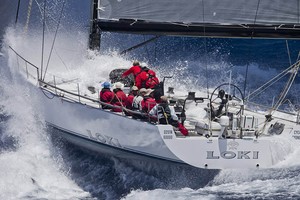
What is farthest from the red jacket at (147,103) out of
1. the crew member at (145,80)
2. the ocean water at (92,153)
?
the crew member at (145,80)

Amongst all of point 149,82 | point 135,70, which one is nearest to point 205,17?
point 149,82

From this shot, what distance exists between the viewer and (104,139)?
1345cm

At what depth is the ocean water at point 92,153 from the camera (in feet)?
41.8

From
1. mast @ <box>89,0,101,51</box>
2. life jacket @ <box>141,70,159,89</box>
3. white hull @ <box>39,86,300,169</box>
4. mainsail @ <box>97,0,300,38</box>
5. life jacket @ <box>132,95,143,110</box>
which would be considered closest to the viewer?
white hull @ <box>39,86,300,169</box>

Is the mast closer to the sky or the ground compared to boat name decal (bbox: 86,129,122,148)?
closer to the sky

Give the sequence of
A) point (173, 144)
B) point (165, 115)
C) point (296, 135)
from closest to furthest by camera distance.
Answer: point (173, 144), point (165, 115), point (296, 135)

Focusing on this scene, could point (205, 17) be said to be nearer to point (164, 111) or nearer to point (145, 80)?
point (145, 80)

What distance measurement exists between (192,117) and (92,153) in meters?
1.94

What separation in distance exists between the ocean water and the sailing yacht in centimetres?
32

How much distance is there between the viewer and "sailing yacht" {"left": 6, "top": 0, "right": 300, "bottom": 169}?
41.0ft

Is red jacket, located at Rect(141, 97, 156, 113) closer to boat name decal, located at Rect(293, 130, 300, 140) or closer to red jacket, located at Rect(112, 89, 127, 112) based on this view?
red jacket, located at Rect(112, 89, 127, 112)

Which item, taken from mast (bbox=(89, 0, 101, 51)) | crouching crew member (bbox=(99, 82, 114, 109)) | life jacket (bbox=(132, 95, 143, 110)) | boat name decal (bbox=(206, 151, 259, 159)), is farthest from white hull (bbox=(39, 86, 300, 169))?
mast (bbox=(89, 0, 101, 51))

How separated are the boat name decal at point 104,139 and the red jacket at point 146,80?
1.68 m

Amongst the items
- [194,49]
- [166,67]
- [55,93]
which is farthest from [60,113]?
[194,49]
